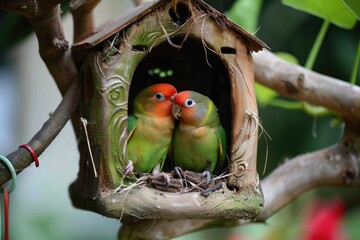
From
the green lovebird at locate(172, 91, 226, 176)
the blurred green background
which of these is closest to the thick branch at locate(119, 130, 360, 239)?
the green lovebird at locate(172, 91, 226, 176)

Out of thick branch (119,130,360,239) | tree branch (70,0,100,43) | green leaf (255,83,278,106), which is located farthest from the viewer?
green leaf (255,83,278,106)

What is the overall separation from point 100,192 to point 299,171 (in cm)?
59

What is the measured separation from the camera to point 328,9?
137 cm

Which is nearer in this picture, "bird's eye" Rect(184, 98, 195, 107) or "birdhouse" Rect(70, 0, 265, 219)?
"birdhouse" Rect(70, 0, 265, 219)

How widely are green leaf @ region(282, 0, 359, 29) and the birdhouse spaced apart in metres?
0.29

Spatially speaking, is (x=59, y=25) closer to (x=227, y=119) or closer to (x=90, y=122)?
(x=90, y=122)

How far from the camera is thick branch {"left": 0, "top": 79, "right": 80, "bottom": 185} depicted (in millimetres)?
980

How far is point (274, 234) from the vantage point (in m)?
0.86

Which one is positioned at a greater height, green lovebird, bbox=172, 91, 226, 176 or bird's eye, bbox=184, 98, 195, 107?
bird's eye, bbox=184, 98, 195, 107

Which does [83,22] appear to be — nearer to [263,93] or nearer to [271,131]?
[263,93]

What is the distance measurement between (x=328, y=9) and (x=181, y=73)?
356 millimetres

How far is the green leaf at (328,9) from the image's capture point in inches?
52.8

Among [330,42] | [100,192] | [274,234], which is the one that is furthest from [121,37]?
[330,42]

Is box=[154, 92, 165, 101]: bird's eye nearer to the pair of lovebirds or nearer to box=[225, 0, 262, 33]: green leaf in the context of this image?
the pair of lovebirds
